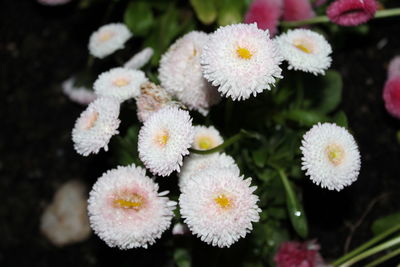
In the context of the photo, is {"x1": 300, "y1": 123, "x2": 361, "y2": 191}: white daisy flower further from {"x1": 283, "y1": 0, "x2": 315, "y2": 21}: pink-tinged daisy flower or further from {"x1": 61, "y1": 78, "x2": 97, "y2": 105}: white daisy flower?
{"x1": 61, "y1": 78, "x2": 97, "y2": 105}: white daisy flower

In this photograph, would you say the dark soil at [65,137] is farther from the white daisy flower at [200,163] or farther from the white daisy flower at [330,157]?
the white daisy flower at [330,157]

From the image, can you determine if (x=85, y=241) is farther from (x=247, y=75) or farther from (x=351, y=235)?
(x=247, y=75)

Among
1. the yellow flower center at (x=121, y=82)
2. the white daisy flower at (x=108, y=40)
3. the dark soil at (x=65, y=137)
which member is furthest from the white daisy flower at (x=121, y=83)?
the dark soil at (x=65, y=137)

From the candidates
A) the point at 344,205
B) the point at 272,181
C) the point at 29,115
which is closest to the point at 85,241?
the point at 29,115

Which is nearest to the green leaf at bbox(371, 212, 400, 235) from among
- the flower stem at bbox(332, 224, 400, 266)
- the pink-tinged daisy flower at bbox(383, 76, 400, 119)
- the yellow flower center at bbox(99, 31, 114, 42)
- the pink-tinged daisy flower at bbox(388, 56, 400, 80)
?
the flower stem at bbox(332, 224, 400, 266)

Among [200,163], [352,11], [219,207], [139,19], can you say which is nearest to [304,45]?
[352,11]
